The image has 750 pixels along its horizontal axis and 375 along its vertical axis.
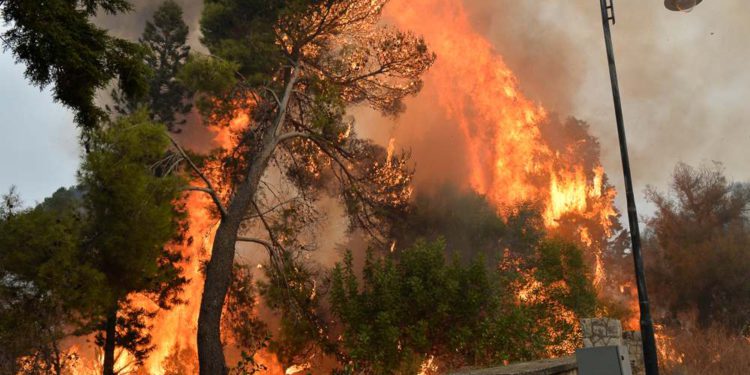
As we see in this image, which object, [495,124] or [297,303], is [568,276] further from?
[495,124]

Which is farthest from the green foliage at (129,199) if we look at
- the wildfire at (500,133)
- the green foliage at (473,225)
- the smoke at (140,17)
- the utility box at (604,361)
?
the wildfire at (500,133)

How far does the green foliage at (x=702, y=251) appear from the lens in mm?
34969

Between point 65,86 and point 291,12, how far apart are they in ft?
36.0

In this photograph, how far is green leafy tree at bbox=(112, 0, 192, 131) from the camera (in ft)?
87.9

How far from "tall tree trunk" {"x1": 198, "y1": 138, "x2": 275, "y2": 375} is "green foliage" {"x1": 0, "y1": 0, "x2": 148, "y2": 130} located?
5.86 meters

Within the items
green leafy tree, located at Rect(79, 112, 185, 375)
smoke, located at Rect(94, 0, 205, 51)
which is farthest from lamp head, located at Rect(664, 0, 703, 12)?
smoke, located at Rect(94, 0, 205, 51)

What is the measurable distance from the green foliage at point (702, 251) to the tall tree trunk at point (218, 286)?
2824cm

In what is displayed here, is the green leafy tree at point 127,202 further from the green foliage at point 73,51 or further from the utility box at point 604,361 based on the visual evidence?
the utility box at point 604,361

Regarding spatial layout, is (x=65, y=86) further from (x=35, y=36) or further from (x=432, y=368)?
(x=432, y=368)

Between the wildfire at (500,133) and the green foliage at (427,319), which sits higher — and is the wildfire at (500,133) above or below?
above

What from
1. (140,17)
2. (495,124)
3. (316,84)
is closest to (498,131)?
(495,124)

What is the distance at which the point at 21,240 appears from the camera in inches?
576

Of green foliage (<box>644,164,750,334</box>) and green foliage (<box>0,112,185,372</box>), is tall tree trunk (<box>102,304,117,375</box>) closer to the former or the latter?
green foliage (<box>0,112,185,372</box>)

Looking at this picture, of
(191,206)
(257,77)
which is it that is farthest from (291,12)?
(191,206)
